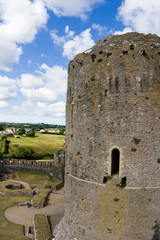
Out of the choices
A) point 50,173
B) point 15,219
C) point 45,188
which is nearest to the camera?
point 15,219

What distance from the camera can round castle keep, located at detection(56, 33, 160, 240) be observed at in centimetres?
1013

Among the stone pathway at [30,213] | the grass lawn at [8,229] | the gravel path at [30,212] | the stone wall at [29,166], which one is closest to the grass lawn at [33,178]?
the stone wall at [29,166]

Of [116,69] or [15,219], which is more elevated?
[116,69]

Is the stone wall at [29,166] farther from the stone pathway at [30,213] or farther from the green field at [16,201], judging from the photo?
the stone pathway at [30,213]

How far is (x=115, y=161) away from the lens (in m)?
11.0

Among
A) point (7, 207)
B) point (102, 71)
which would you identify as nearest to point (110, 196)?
point (102, 71)

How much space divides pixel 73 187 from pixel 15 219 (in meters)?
9.47

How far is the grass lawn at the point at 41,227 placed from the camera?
48.3 feet

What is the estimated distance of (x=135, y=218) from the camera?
10.2m

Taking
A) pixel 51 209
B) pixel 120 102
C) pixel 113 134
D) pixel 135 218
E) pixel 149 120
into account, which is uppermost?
pixel 120 102

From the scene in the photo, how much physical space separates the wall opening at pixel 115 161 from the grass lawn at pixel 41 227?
7731mm

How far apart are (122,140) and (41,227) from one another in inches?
420

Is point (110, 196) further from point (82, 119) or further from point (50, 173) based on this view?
point (50, 173)

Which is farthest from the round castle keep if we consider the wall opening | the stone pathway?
the stone pathway
